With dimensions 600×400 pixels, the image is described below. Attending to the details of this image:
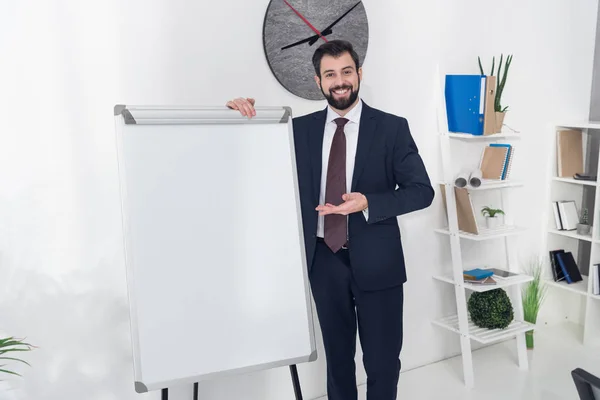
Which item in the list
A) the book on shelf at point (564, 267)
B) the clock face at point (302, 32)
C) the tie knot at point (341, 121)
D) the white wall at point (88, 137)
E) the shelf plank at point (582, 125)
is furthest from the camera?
the book on shelf at point (564, 267)

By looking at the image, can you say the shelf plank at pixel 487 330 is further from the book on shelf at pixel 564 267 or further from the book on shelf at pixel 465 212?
the book on shelf at pixel 564 267

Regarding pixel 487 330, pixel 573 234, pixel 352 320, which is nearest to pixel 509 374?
pixel 487 330

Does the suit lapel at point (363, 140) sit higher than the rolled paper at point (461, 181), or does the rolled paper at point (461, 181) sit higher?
the suit lapel at point (363, 140)

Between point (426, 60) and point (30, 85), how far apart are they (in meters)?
1.89

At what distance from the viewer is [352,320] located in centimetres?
229

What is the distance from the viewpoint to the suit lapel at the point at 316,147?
220 cm

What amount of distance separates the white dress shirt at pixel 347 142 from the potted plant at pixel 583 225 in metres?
2.03

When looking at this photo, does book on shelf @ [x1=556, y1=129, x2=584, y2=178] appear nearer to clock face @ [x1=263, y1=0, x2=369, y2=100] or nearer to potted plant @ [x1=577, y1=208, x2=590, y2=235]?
potted plant @ [x1=577, y1=208, x2=590, y2=235]

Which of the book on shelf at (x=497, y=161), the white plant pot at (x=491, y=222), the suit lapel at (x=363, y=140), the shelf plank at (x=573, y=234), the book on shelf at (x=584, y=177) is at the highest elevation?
the suit lapel at (x=363, y=140)

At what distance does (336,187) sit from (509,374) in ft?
5.39

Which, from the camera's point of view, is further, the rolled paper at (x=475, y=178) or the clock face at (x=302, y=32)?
the rolled paper at (x=475, y=178)

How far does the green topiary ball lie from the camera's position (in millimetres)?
2957

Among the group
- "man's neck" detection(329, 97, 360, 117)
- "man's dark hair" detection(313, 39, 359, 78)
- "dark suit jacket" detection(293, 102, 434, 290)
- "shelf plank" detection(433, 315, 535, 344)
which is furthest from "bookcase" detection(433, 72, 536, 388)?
"man's dark hair" detection(313, 39, 359, 78)

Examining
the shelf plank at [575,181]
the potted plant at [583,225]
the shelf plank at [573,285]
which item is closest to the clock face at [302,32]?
the shelf plank at [575,181]
